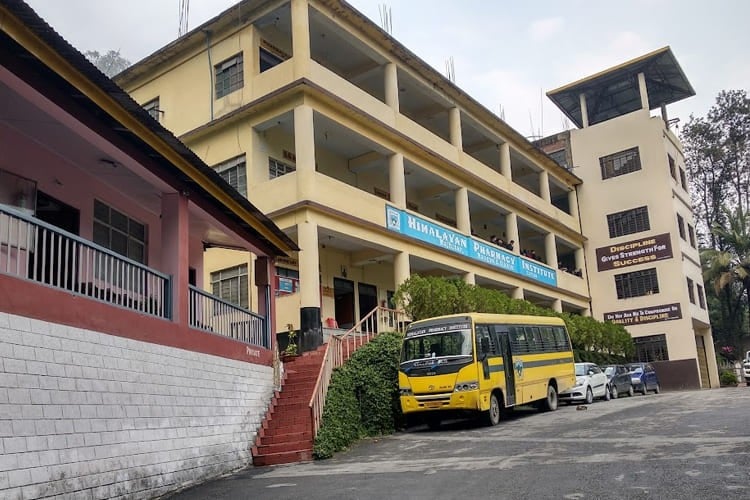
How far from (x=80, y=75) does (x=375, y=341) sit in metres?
10.6

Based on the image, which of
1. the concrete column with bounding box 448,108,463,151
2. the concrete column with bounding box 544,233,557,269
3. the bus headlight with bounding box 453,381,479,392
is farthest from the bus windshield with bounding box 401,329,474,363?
the concrete column with bounding box 544,233,557,269

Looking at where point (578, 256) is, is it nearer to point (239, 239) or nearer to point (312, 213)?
point (312, 213)

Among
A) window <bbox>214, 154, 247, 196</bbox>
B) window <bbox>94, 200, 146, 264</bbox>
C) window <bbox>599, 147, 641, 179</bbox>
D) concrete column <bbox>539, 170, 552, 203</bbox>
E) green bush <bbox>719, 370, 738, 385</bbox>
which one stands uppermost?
window <bbox>599, 147, 641, 179</bbox>

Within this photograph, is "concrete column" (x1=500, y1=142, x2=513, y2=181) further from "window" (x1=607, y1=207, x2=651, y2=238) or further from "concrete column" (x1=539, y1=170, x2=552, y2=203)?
"window" (x1=607, y1=207, x2=651, y2=238)

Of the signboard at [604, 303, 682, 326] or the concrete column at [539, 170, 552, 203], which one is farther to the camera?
the signboard at [604, 303, 682, 326]

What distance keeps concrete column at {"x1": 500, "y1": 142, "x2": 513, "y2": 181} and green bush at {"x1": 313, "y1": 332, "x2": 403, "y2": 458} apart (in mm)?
15533

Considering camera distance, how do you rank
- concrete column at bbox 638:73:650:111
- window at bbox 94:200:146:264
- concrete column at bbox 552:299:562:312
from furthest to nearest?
concrete column at bbox 638:73:650:111, concrete column at bbox 552:299:562:312, window at bbox 94:200:146:264

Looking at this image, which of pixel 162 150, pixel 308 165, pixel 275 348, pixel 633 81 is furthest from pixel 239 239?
pixel 633 81

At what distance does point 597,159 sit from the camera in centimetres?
3984

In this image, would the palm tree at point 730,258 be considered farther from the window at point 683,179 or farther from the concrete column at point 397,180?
the concrete column at point 397,180

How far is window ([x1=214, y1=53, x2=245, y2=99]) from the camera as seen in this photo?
73.2 feet

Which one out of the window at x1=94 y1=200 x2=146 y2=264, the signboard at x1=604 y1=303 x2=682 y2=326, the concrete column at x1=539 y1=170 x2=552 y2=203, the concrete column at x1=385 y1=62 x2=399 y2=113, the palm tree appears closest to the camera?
the window at x1=94 y1=200 x2=146 y2=264

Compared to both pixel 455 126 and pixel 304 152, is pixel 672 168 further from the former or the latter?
Result: pixel 304 152

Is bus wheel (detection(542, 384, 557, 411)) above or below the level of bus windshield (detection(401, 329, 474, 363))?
below
